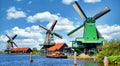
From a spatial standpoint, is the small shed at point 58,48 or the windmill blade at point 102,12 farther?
the small shed at point 58,48

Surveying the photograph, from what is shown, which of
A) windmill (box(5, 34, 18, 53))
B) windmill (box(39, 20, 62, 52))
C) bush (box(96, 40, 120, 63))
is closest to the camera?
bush (box(96, 40, 120, 63))

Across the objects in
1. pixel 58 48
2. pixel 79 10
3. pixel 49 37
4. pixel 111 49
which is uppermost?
pixel 79 10

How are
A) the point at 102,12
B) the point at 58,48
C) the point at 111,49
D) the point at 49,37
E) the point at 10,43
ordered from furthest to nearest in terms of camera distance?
1. the point at 10,43
2. the point at 58,48
3. the point at 49,37
4. the point at 102,12
5. the point at 111,49

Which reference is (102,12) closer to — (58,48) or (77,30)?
(77,30)

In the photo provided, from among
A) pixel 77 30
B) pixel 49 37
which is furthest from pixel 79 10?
pixel 49 37

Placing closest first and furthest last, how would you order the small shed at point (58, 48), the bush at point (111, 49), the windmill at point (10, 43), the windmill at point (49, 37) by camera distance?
1. the bush at point (111, 49)
2. the windmill at point (49, 37)
3. the small shed at point (58, 48)
4. the windmill at point (10, 43)

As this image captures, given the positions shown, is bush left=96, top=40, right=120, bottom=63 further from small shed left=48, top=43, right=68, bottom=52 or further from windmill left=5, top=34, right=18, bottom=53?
windmill left=5, top=34, right=18, bottom=53

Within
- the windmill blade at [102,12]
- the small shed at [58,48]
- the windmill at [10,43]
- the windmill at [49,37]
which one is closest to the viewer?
the windmill blade at [102,12]

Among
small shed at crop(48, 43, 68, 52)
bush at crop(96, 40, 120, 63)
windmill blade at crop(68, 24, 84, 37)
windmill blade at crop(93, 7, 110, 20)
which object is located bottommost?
bush at crop(96, 40, 120, 63)

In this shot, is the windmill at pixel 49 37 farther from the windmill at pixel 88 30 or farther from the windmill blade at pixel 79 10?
the windmill blade at pixel 79 10

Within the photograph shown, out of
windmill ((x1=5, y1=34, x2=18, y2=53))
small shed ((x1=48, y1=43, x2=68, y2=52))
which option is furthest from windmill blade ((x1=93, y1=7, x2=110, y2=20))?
windmill ((x1=5, y1=34, x2=18, y2=53))

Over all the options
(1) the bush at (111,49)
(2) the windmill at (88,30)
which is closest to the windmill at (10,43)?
(2) the windmill at (88,30)

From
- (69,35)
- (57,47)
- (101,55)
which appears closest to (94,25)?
(69,35)

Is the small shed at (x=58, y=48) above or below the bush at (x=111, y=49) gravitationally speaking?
above
